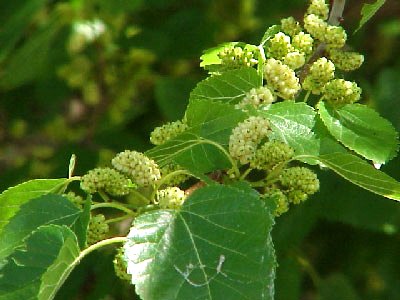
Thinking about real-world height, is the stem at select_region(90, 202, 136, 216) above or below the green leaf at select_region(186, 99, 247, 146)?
below

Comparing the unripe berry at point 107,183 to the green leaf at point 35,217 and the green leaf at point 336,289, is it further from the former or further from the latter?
the green leaf at point 336,289

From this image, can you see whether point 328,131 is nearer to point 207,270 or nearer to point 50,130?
point 207,270

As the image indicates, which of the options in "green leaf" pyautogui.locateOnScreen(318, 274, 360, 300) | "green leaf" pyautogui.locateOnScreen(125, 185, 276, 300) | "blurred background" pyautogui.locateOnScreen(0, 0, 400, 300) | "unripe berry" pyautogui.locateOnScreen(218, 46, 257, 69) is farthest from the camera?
"green leaf" pyautogui.locateOnScreen(318, 274, 360, 300)

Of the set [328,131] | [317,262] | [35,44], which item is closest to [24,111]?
[35,44]

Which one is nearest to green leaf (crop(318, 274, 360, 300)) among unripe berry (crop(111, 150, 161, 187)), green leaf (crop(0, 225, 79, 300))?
unripe berry (crop(111, 150, 161, 187))

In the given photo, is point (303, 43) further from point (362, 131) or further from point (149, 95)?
point (149, 95)

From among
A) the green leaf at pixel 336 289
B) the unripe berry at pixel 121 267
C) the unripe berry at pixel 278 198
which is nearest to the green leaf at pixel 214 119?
the unripe berry at pixel 278 198

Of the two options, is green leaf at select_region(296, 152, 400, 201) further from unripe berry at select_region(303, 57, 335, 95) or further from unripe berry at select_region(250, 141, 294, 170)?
unripe berry at select_region(303, 57, 335, 95)

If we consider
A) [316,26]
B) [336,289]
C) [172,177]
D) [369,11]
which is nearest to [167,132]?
[172,177]
